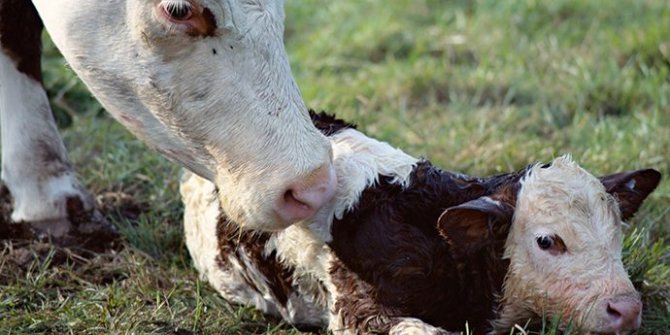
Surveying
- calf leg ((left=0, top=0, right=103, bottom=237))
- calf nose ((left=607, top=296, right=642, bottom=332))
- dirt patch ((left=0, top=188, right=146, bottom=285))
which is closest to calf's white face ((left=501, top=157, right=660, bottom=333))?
calf nose ((left=607, top=296, right=642, bottom=332))

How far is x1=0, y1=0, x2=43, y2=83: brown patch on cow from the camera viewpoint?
4.82m

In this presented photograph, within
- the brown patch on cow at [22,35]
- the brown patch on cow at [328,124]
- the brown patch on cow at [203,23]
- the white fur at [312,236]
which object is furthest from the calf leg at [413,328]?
the brown patch on cow at [22,35]

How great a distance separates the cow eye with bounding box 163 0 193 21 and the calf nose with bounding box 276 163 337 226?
0.61 meters

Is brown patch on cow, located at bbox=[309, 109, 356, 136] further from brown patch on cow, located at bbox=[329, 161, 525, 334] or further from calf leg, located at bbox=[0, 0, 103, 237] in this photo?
calf leg, located at bbox=[0, 0, 103, 237]

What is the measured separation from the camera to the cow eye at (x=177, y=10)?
143 inches

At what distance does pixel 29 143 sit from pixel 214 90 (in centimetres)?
148

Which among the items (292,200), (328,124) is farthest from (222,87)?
(328,124)

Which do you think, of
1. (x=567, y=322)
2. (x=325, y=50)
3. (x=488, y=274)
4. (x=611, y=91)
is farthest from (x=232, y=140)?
(x=325, y=50)

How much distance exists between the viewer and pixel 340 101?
273 inches

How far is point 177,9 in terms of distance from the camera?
3.63 m

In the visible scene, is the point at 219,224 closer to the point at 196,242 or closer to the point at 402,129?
the point at 196,242

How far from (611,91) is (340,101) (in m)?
1.58

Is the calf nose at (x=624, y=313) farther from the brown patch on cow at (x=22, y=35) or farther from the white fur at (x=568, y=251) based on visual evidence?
the brown patch on cow at (x=22, y=35)

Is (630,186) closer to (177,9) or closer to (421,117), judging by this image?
(177,9)
